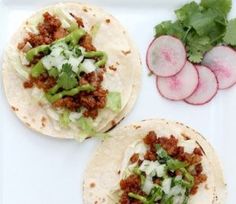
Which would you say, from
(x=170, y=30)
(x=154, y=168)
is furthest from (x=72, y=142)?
(x=170, y=30)

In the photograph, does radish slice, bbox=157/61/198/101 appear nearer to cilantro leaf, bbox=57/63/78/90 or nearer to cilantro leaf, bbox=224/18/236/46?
cilantro leaf, bbox=224/18/236/46

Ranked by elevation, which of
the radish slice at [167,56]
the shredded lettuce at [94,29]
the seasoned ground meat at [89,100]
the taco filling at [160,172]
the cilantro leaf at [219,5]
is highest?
the cilantro leaf at [219,5]

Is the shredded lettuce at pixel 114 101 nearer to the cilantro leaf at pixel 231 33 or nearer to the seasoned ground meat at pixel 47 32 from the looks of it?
the seasoned ground meat at pixel 47 32

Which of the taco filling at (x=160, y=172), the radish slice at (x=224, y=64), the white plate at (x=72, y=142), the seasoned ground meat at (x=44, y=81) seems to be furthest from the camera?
the radish slice at (x=224, y=64)

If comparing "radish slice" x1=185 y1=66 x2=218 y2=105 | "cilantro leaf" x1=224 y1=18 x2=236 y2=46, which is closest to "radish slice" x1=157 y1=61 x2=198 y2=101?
"radish slice" x1=185 y1=66 x2=218 y2=105

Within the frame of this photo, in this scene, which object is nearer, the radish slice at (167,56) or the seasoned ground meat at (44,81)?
the seasoned ground meat at (44,81)

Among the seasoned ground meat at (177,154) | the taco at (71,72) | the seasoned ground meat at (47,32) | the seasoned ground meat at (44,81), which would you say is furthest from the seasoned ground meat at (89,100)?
the seasoned ground meat at (177,154)

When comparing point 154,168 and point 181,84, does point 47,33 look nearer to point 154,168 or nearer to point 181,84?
point 181,84

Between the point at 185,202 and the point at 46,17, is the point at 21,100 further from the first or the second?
the point at 185,202

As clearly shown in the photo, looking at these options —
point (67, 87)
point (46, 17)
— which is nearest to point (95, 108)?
point (67, 87)
